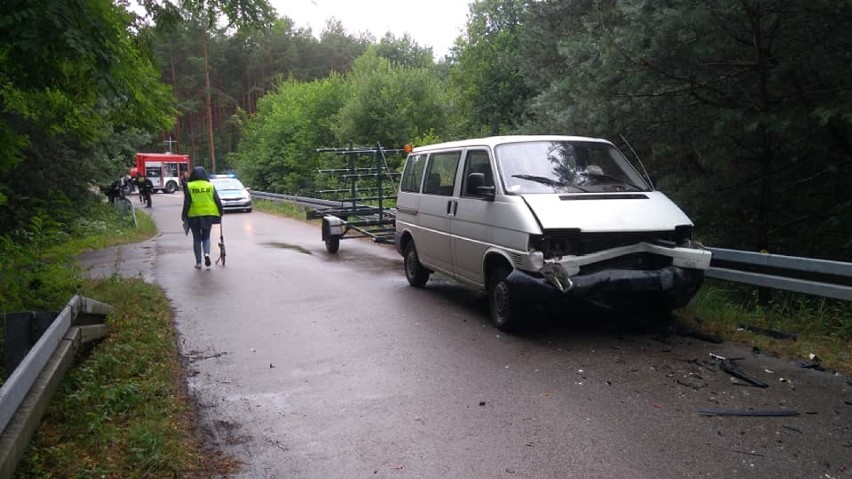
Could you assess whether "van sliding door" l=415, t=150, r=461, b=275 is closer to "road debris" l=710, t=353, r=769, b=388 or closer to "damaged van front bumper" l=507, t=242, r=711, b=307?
"damaged van front bumper" l=507, t=242, r=711, b=307

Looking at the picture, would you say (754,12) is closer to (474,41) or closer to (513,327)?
(513,327)

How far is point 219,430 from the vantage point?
467cm

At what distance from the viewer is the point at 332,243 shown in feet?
47.2

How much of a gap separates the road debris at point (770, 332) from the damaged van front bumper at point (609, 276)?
2.75 feet

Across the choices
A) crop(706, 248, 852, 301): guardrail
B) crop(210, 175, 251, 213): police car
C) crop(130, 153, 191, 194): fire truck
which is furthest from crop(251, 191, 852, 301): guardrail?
crop(130, 153, 191, 194): fire truck

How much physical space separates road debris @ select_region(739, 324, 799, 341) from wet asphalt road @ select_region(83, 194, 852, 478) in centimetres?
62

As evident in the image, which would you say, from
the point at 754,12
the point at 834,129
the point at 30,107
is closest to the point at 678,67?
the point at 754,12

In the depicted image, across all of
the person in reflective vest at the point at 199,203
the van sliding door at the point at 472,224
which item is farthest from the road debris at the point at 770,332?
the person in reflective vest at the point at 199,203

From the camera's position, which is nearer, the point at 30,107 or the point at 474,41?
the point at 30,107

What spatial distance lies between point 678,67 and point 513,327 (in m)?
4.28

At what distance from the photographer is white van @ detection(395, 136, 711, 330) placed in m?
6.38

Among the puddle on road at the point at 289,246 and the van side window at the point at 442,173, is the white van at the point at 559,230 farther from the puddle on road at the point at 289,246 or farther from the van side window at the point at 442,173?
the puddle on road at the point at 289,246

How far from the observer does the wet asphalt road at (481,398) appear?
4.06 metres

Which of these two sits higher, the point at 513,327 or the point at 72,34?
the point at 72,34
